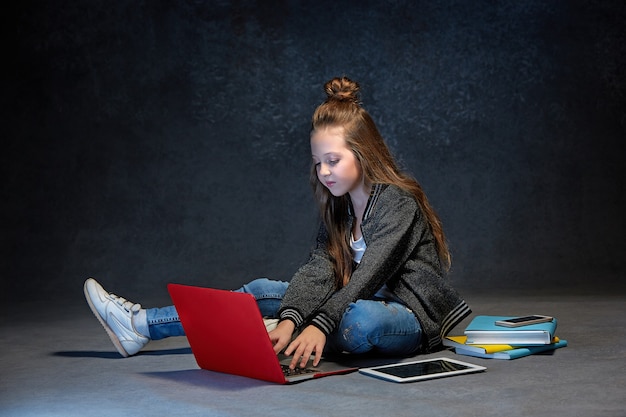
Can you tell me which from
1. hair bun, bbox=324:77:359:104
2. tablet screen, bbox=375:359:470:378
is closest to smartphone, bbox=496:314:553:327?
tablet screen, bbox=375:359:470:378

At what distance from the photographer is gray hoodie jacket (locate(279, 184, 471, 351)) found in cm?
261

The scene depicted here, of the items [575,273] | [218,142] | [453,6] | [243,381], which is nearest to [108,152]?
[218,142]

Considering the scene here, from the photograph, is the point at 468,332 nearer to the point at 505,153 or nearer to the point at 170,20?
the point at 505,153

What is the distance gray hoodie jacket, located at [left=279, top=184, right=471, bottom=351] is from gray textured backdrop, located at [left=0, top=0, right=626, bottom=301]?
79.0 inches

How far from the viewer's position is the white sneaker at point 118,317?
9.25 feet

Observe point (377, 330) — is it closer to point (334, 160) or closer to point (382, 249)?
point (382, 249)

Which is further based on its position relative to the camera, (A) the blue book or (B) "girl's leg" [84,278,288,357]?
(B) "girl's leg" [84,278,288,357]

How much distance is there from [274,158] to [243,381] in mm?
2661

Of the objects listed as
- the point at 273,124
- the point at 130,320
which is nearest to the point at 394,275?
the point at 130,320

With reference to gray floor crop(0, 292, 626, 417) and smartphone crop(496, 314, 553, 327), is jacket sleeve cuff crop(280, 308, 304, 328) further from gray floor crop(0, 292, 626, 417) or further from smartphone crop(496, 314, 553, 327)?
smartphone crop(496, 314, 553, 327)

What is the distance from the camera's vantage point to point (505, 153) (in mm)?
4883

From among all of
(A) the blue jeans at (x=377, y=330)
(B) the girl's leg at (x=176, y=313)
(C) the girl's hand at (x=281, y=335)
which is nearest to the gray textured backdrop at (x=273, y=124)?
(B) the girl's leg at (x=176, y=313)

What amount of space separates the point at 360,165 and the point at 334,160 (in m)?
0.09

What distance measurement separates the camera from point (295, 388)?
232 cm
